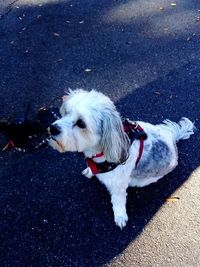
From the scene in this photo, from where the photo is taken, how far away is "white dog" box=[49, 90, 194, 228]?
2.88 metres

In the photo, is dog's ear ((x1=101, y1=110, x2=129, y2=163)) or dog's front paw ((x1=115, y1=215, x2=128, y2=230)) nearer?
dog's ear ((x1=101, y1=110, x2=129, y2=163))

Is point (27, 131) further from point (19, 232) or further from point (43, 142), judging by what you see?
point (19, 232)

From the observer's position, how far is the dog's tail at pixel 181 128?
4156 millimetres

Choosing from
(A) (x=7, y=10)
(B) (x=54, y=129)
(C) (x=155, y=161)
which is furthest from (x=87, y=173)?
(A) (x=7, y=10)

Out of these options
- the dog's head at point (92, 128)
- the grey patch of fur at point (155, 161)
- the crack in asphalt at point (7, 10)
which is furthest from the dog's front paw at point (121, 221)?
the crack in asphalt at point (7, 10)

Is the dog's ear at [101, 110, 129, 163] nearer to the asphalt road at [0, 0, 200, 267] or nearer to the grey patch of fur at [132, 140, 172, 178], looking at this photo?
the grey patch of fur at [132, 140, 172, 178]

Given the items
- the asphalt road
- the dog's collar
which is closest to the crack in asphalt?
the asphalt road

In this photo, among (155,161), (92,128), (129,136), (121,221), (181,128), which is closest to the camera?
(92,128)

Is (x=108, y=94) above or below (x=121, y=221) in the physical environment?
above

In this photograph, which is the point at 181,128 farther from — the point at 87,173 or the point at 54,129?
the point at 54,129

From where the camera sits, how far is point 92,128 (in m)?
2.87

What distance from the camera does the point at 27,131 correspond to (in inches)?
174

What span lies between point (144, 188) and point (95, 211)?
58 centimetres

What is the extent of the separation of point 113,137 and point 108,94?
2239 mm
